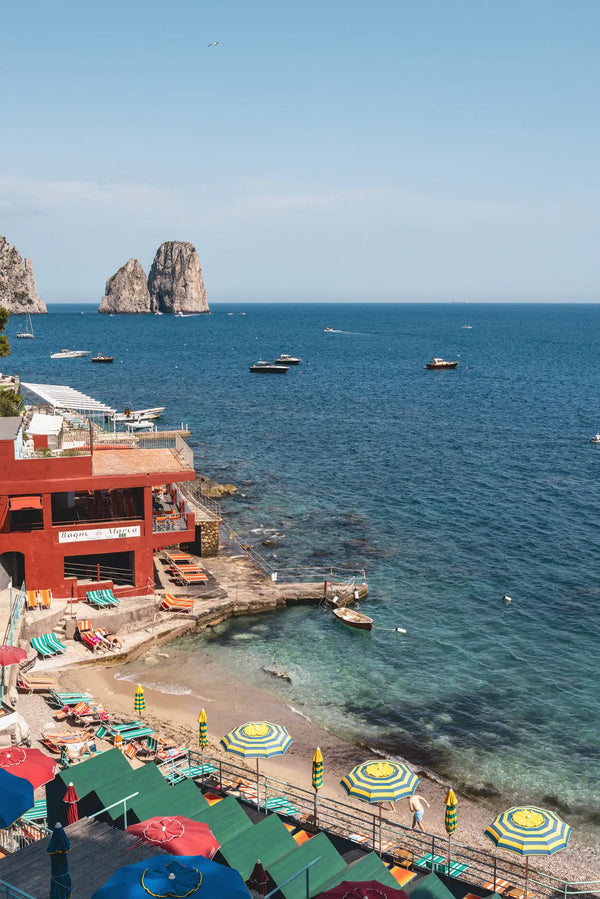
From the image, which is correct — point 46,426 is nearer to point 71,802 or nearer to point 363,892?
point 71,802

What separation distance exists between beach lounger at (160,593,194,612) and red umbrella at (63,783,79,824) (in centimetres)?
1840

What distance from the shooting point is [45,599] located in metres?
32.8

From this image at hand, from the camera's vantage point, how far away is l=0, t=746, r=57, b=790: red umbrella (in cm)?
1667

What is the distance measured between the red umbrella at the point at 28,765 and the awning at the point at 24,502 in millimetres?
15816

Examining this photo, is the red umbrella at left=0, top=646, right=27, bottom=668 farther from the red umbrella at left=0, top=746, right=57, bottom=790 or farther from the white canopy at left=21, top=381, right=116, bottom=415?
the white canopy at left=21, top=381, right=116, bottom=415

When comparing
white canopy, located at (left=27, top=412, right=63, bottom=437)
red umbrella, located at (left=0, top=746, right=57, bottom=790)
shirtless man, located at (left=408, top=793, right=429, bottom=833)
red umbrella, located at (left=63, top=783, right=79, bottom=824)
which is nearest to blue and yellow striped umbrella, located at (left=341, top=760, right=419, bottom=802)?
shirtless man, located at (left=408, top=793, right=429, bottom=833)

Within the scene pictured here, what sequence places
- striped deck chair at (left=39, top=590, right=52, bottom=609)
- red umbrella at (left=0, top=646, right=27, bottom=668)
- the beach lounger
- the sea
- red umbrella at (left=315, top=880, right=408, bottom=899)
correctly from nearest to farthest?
red umbrella at (left=315, top=880, right=408, bottom=899), red umbrella at (left=0, top=646, right=27, bottom=668), the sea, striped deck chair at (left=39, top=590, right=52, bottom=609), the beach lounger

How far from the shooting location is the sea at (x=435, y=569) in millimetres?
28266

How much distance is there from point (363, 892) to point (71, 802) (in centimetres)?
651

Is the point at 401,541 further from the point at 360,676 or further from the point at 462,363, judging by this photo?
the point at 462,363

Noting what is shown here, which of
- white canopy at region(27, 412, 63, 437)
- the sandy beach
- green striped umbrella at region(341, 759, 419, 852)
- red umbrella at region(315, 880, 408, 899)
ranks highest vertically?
white canopy at region(27, 412, 63, 437)

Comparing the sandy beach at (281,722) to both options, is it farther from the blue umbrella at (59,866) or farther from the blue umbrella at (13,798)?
the blue umbrella at (59,866)

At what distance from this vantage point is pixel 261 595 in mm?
38281

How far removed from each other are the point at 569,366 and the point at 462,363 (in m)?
20.5
